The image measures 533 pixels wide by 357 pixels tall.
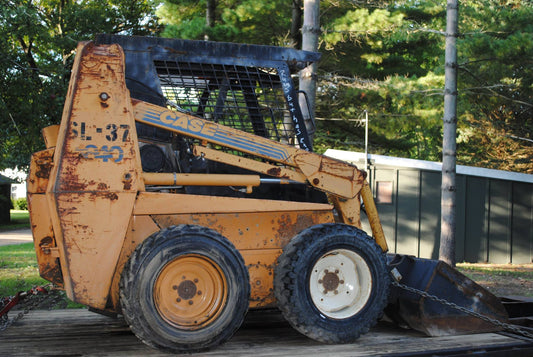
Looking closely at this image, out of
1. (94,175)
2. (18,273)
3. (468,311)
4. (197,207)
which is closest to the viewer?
(94,175)

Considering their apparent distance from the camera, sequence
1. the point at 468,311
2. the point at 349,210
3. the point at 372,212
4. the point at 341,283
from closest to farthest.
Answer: the point at 341,283, the point at 468,311, the point at 349,210, the point at 372,212

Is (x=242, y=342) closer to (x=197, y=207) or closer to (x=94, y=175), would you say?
(x=197, y=207)

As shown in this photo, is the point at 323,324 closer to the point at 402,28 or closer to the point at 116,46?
the point at 116,46

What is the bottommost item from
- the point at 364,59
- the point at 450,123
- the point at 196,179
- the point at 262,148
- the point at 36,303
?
the point at 36,303

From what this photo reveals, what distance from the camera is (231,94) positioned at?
5.19 meters

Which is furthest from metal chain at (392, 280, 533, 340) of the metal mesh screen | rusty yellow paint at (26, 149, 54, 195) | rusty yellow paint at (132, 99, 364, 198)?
rusty yellow paint at (26, 149, 54, 195)

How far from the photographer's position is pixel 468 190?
16.2 metres

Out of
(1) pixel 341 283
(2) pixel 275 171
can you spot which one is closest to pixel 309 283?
(1) pixel 341 283

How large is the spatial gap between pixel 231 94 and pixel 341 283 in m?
1.93

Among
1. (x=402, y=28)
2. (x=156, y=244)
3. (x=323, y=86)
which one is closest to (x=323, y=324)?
(x=156, y=244)

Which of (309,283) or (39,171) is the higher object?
(39,171)

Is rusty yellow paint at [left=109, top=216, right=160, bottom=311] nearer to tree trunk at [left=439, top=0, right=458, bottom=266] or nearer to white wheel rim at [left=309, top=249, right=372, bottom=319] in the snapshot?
white wheel rim at [left=309, top=249, right=372, bottom=319]

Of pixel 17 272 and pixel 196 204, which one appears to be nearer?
pixel 196 204

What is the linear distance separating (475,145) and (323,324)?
67.8 feet
